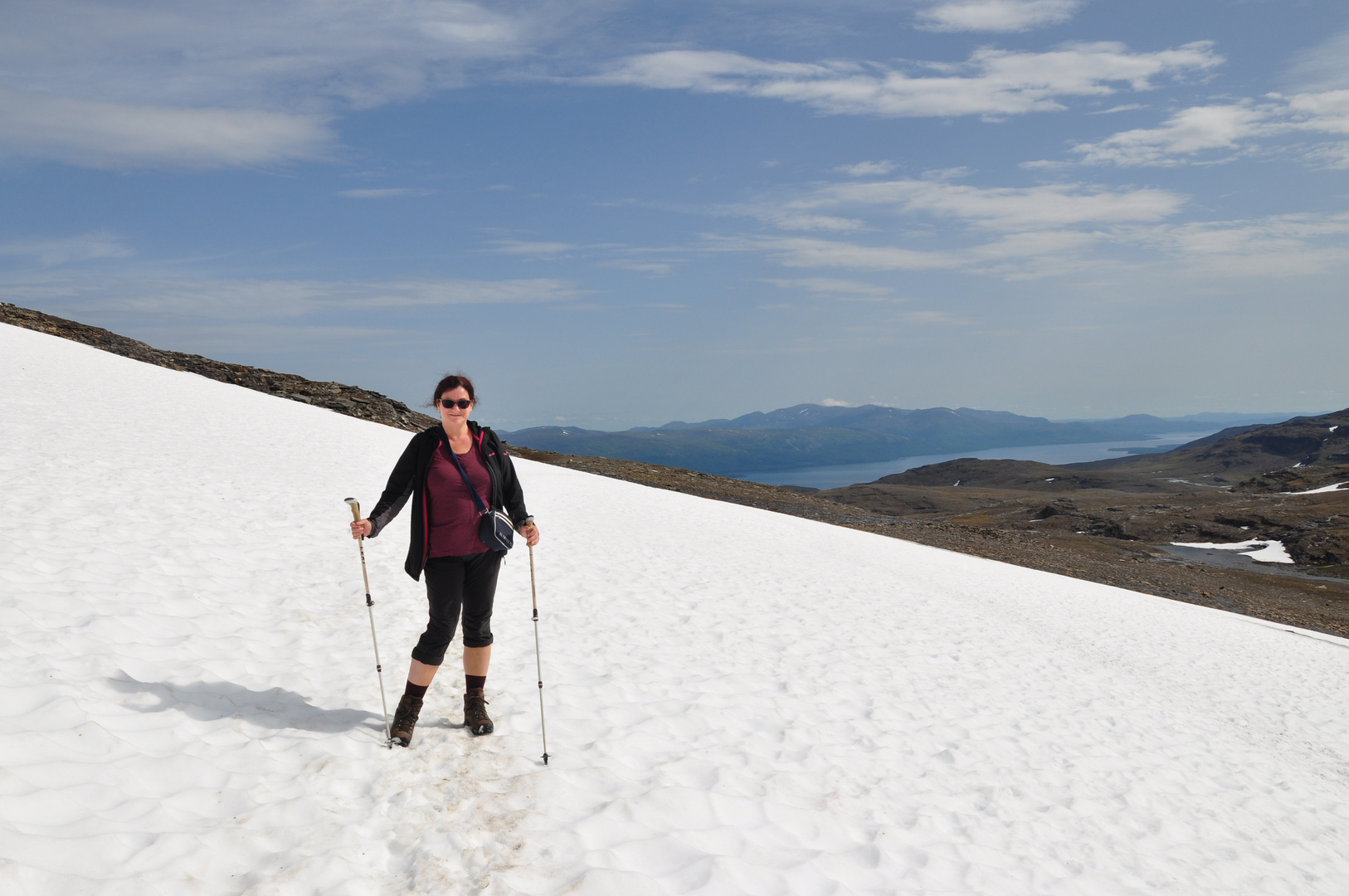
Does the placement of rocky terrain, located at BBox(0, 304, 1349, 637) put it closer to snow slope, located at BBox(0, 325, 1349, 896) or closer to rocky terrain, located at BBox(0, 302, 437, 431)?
rocky terrain, located at BBox(0, 302, 437, 431)

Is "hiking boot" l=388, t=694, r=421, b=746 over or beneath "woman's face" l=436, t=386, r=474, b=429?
beneath

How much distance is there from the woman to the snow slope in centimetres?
98

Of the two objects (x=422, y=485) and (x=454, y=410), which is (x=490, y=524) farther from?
(x=454, y=410)

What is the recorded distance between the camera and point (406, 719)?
6086 mm

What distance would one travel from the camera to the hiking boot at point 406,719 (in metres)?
6.06

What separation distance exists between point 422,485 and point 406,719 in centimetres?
211

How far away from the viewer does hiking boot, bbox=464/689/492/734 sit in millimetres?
6473

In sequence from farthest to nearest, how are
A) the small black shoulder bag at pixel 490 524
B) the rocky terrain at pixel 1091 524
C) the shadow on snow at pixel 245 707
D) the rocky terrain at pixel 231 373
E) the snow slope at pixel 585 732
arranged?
the rocky terrain at pixel 231 373
the rocky terrain at pixel 1091 524
the shadow on snow at pixel 245 707
the small black shoulder bag at pixel 490 524
the snow slope at pixel 585 732

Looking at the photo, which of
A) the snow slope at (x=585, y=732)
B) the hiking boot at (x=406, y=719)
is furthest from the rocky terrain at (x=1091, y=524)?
the hiking boot at (x=406, y=719)

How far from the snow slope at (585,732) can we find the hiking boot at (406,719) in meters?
0.12

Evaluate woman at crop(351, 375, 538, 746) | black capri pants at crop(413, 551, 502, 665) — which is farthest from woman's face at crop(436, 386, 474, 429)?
black capri pants at crop(413, 551, 502, 665)

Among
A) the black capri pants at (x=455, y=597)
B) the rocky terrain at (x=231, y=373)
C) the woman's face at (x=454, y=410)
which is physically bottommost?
the black capri pants at (x=455, y=597)

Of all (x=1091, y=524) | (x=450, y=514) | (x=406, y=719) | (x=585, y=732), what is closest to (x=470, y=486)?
(x=450, y=514)

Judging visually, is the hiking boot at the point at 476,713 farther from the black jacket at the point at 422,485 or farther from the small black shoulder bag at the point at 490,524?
the small black shoulder bag at the point at 490,524
